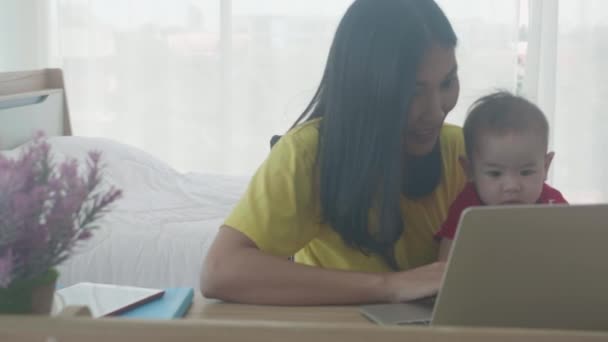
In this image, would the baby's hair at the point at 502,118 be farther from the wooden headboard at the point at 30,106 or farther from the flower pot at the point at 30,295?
the wooden headboard at the point at 30,106

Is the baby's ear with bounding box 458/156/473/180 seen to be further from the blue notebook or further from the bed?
the bed

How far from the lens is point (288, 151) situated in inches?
51.6

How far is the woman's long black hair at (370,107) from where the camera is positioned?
4.16 feet

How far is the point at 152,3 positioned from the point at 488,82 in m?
1.41

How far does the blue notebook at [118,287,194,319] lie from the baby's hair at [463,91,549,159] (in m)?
0.56

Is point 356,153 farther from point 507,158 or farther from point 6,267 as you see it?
point 6,267

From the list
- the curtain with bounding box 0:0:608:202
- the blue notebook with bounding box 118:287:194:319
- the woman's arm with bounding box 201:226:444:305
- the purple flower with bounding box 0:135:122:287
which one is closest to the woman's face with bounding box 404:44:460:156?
the woman's arm with bounding box 201:226:444:305

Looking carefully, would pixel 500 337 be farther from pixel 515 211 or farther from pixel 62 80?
pixel 62 80

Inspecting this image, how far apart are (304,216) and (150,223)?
1.08 meters

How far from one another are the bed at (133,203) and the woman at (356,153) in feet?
2.04

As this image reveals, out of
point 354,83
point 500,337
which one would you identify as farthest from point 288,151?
point 500,337

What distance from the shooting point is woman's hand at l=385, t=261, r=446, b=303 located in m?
→ 1.12

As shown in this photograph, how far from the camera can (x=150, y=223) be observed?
231cm

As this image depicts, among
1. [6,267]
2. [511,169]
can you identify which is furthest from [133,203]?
[6,267]
